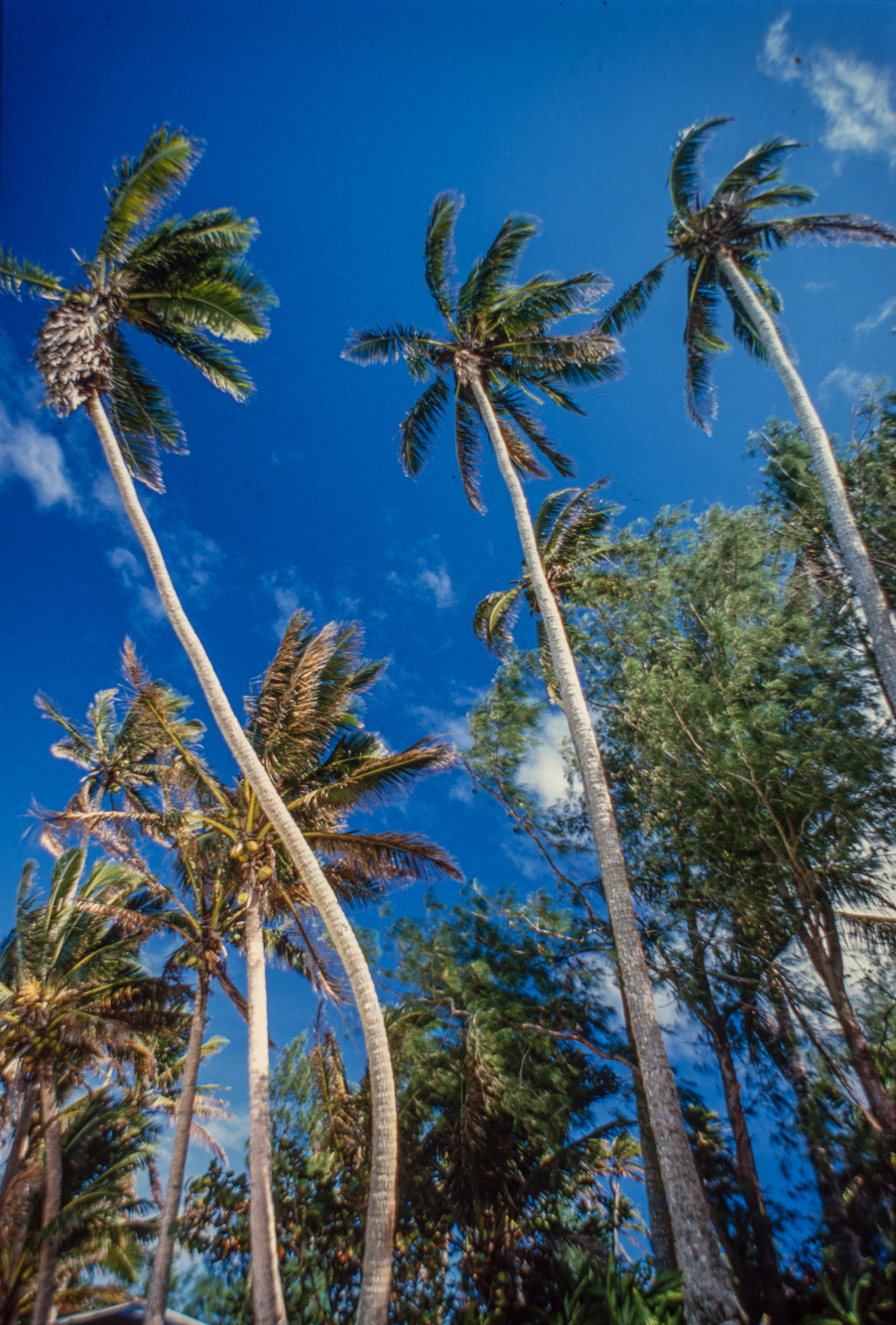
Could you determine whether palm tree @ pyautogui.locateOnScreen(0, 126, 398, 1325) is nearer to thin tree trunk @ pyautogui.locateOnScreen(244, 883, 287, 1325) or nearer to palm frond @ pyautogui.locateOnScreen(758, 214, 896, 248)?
thin tree trunk @ pyautogui.locateOnScreen(244, 883, 287, 1325)

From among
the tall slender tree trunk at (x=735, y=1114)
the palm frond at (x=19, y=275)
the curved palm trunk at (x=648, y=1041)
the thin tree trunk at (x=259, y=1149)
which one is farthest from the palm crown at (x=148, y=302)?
the tall slender tree trunk at (x=735, y=1114)

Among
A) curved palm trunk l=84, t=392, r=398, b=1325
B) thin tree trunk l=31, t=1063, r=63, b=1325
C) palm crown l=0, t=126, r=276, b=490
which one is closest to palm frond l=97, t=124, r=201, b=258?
palm crown l=0, t=126, r=276, b=490

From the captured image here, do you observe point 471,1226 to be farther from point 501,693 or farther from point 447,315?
point 447,315

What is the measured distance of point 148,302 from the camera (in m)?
10.3

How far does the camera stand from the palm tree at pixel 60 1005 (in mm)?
12453

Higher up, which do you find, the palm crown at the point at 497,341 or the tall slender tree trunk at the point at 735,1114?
the palm crown at the point at 497,341

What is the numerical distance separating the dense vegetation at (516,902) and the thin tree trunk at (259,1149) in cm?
4

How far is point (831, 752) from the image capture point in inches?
327

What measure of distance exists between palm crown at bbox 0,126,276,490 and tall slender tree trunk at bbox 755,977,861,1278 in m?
12.4

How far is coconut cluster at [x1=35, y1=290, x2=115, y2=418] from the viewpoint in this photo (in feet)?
30.2

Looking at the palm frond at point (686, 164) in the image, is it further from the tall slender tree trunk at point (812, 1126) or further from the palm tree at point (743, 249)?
the tall slender tree trunk at point (812, 1126)

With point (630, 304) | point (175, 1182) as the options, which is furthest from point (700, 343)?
point (175, 1182)

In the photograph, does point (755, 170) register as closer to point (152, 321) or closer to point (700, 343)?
point (700, 343)

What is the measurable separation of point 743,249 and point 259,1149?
56.4ft
